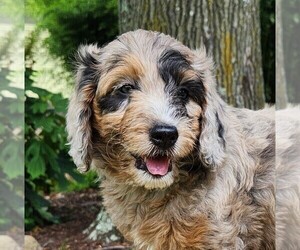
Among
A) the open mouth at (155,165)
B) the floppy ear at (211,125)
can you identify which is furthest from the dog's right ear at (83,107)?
the floppy ear at (211,125)

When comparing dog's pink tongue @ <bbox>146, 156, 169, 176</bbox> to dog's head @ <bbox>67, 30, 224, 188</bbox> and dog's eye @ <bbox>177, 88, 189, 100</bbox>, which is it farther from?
dog's eye @ <bbox>177, 88, 189, 100</bbox>

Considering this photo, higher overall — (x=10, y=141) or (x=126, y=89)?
(x=126, y=89)

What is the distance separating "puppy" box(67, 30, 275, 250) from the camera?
3.86 m

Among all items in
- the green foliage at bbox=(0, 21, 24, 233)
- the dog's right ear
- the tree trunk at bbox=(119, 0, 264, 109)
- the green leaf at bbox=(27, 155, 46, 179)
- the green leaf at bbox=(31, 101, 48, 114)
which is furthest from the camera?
the green leaf at bbox=(27, 155, 46, 179)

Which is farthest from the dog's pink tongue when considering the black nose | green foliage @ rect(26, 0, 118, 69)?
green foliage @ rect(26, 0, 118, 69)

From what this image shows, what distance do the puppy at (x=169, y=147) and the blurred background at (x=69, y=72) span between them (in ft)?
1.34

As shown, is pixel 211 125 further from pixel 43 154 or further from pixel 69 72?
pixel 43 154

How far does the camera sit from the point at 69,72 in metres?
4.82

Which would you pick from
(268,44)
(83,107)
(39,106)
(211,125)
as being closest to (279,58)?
(211,125)

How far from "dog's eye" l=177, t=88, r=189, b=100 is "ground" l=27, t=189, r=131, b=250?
1630 millimetres

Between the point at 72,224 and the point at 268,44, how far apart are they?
183 centimetres

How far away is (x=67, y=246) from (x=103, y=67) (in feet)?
→ 5.79

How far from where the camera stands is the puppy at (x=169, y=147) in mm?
3863

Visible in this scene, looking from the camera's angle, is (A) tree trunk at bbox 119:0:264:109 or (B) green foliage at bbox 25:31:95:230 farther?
(B) green foliage at bbox 25:31:95:230
